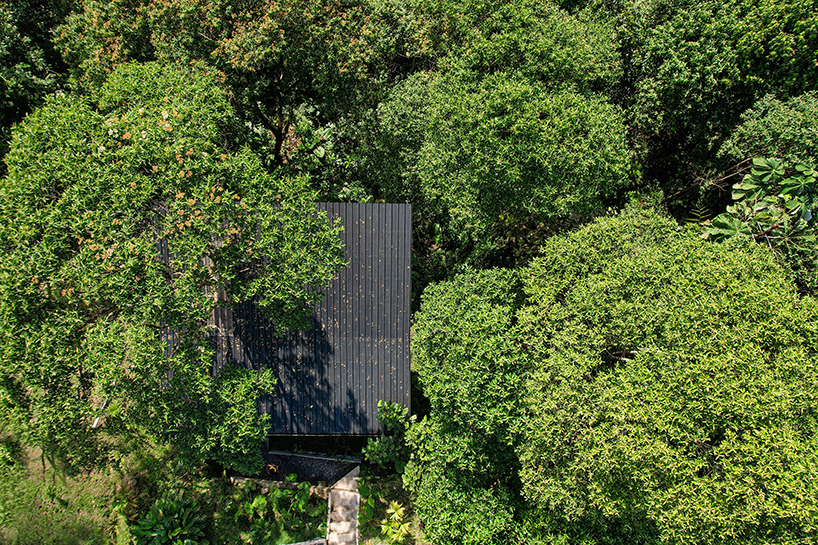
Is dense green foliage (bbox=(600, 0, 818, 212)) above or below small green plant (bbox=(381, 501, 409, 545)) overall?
above

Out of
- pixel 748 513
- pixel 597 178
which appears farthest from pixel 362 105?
pixel 748 513

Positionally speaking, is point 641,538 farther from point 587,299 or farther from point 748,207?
point 748,207

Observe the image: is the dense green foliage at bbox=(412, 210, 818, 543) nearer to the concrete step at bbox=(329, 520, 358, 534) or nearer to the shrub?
the shrub

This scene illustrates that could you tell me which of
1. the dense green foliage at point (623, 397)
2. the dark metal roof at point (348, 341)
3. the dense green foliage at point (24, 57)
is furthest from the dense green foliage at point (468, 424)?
the dense green foliage at point (24, 57)

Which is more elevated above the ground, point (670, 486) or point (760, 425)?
point (760, 425)

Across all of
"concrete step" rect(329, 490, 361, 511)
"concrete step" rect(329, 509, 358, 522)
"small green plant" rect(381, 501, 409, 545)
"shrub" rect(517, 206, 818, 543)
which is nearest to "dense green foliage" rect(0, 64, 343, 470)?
"concrete step" rect(329, 490, 361, 511)

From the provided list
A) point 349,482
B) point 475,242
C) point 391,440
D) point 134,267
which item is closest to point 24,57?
point 134,267
